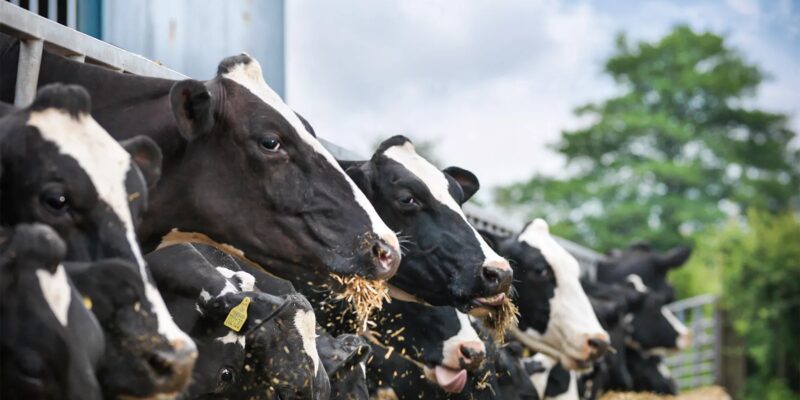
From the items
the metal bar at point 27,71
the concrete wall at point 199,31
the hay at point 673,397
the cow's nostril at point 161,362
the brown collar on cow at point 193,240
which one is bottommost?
the hay at point 673,397

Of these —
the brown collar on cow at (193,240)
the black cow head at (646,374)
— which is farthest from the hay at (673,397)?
the brown collar on cow at (193,240)

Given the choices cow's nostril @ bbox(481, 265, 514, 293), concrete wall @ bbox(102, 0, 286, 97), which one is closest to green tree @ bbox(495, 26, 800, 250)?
concrete wall @ bbox(102, 0, 286, 97)

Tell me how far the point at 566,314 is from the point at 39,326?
584cm

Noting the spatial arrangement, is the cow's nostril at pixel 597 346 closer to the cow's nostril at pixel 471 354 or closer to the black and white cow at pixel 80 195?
the cow's nostril at pixel 471 354

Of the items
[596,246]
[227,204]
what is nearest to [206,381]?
[227,204]

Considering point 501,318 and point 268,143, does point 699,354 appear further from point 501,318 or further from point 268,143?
point 268,143

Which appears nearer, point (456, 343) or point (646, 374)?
point (456, 343)

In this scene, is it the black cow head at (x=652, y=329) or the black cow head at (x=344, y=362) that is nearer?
the black cow head at (x=344, y=362)

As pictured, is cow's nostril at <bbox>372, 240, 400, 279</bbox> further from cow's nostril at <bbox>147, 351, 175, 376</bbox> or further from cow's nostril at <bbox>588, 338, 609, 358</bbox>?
cow's nostril at <bbox>588, 338, 609, 358</bbox>

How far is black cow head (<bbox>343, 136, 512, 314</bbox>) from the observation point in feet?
18.9

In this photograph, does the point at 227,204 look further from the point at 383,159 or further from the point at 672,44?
the point at 672,44

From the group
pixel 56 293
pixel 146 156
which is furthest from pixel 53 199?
pixel 146 156

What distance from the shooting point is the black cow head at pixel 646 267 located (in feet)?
44.5

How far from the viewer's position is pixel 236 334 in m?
4.79
